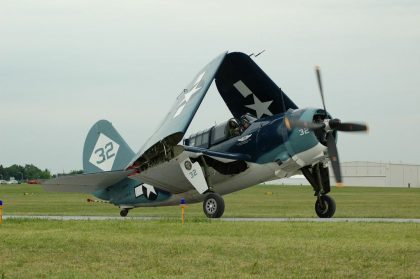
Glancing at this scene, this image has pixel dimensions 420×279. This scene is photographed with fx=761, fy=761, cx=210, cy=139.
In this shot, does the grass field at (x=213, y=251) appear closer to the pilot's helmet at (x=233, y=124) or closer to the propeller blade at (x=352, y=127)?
the propeller blade at (x=352, y=127)

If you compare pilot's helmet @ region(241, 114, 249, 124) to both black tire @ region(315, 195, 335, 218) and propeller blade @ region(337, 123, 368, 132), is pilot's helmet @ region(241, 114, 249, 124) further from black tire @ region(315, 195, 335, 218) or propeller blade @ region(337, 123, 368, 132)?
black tire @ region(315, 195, 335, 218)

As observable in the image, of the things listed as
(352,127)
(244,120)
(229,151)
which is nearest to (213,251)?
(352,127)

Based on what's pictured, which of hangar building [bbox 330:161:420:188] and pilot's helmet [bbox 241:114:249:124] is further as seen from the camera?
hangar building [bbox 330:161:420:188]

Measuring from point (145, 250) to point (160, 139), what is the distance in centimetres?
841

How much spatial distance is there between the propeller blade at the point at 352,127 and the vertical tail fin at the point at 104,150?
33.8 feet

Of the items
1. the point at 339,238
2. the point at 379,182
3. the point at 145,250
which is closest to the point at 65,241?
the point at 145,250

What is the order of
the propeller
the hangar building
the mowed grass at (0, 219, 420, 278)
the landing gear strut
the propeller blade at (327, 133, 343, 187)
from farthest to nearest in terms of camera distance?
the hangar building, the landing gear strut, the propeller, the propeller blade at (327, 133, 343, 187), the mowed grass at (0, 219, 420, 278)

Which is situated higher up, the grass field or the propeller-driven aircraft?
the propeller-driven aircraft

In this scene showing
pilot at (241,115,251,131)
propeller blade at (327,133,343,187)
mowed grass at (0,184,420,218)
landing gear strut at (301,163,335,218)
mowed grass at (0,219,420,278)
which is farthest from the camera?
mowed grass at (0,184,420,218)

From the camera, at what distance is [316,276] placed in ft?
39.8

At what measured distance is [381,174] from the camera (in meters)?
136

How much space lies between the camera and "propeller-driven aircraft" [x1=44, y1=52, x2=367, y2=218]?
23.8m

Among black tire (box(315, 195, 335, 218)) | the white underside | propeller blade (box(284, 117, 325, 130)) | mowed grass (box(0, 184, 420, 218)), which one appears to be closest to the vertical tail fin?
mowed grass (box(0, 184, 420, 218))

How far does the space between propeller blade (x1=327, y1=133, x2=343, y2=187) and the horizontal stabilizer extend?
7.39 m
